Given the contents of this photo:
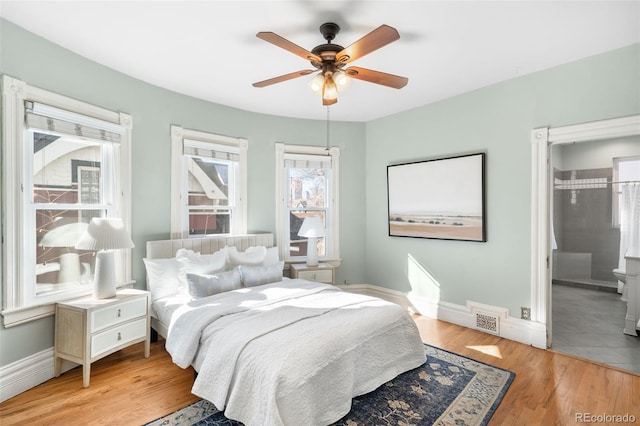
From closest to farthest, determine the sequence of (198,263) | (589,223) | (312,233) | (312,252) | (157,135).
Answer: (198,263), (157,135), (312,233), (312,252), (589,223)

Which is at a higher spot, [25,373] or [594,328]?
[25,373]

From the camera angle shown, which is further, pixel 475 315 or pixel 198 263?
pixel 475 315

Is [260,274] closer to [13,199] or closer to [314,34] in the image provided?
[13,199]

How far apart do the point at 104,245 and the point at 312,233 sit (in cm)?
232

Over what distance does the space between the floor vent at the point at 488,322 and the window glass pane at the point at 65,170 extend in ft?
13.8

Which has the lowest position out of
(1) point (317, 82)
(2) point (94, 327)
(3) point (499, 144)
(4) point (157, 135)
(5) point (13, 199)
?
(2) point (94, 327)

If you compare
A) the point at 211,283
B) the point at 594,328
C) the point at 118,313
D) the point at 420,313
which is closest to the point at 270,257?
the point at 211,283

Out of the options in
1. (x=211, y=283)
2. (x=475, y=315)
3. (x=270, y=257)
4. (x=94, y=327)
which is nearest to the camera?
(x=94, y=327)

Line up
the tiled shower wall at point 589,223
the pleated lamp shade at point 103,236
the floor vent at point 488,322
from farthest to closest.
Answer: the tiled shower wall at point 589,223 < the floor vent at point 488,322 < the pleated lamp shade at point 103,236

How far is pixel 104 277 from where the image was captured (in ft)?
8.91

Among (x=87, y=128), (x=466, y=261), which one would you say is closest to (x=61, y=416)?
(x=87, y=128)

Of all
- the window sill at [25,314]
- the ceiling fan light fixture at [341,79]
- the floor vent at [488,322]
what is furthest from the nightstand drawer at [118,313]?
the floor vent at [488,322]

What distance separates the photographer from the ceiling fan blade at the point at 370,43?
6.05 feet

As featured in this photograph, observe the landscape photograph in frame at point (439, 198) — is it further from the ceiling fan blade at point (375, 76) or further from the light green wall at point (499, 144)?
the ceiling fan blade at point (375, 76)
